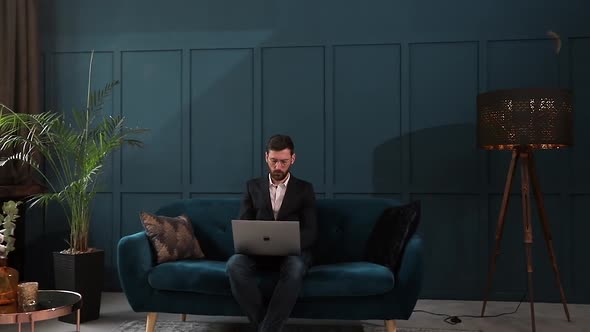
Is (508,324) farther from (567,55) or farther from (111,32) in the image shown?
(111,32)

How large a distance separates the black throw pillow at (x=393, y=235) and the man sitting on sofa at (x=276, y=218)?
380mm

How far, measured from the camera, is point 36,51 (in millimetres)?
4453

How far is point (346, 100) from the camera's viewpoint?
436 centimetres

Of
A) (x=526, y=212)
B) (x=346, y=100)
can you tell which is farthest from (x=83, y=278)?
(x=526, y=212)

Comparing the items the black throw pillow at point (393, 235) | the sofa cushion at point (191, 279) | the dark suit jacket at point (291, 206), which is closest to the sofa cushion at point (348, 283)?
the black throw pillow at point (393, 235)

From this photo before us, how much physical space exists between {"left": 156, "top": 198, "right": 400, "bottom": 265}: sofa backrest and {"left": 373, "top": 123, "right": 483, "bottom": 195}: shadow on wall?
69cm

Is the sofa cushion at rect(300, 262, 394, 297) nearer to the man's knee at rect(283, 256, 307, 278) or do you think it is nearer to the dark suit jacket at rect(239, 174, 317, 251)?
the man's knee at rect(283, 256, 307, 278)

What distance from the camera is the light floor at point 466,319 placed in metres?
3.51

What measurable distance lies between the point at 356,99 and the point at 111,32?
78.9 inches

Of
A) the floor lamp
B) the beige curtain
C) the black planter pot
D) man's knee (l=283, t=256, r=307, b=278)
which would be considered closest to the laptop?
man's knee (l=283, t=256, r=307, b=278)

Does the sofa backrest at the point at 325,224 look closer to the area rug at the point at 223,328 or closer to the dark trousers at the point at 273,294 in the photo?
the area rug at the point at 223,328

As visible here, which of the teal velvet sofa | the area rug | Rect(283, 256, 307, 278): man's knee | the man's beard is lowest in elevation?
the area rug

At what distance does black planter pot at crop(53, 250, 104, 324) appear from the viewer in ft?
11.8

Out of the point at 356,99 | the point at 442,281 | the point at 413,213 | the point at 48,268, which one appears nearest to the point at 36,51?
the point at 48,268
